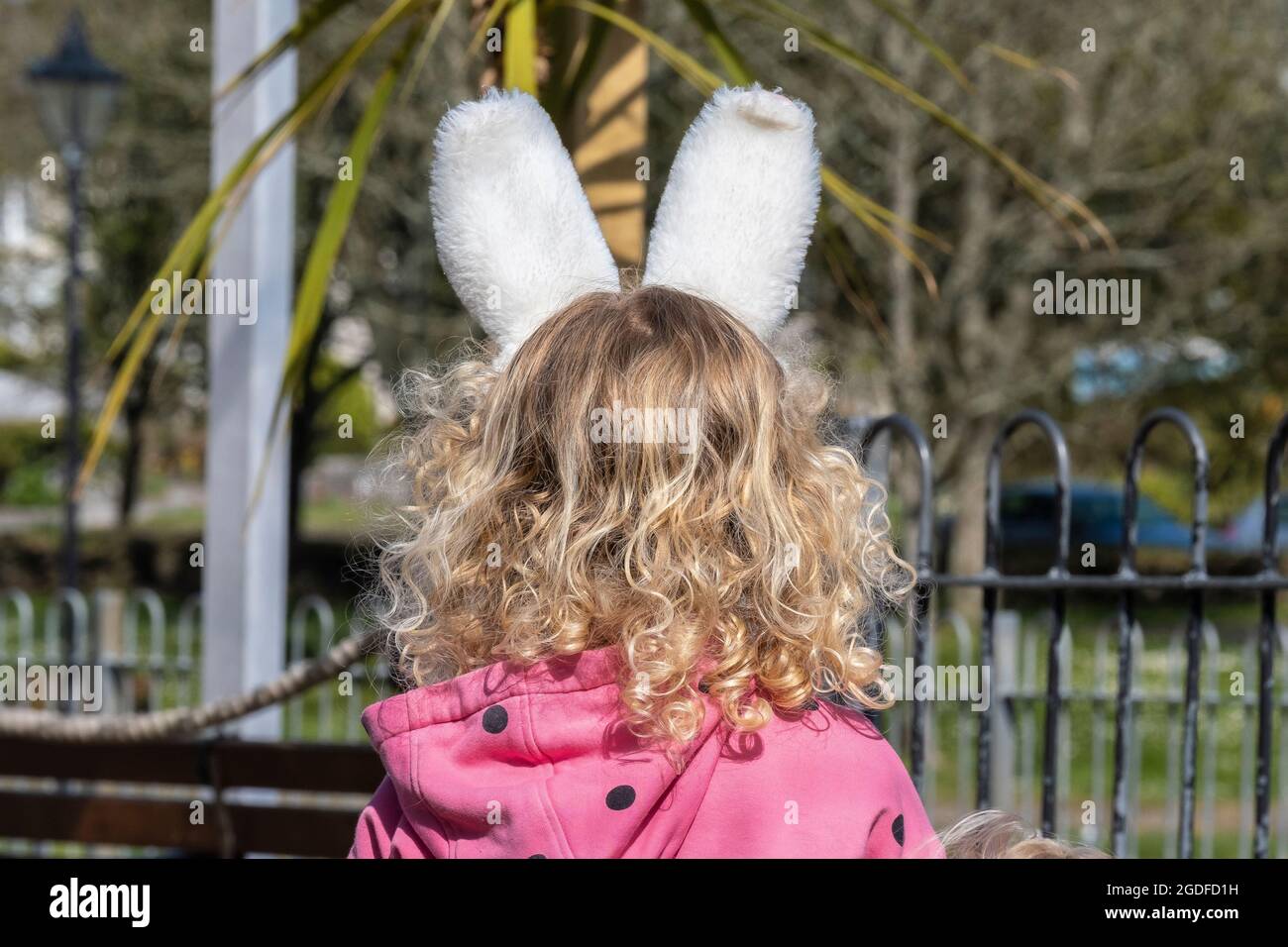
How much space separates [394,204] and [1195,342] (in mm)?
6049

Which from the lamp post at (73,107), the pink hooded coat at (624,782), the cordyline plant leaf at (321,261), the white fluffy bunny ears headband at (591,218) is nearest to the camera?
the pink hooded coat at (624,782)

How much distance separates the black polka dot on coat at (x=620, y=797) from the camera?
117 centimetres

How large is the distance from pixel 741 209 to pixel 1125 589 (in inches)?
46.2

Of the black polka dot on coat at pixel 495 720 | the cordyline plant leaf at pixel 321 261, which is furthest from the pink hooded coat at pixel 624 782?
the cordyline plant leaf at pixel 321 261

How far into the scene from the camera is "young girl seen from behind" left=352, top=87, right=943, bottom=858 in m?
1.18

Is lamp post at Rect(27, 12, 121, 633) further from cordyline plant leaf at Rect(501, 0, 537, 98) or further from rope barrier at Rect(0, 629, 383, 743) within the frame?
cordyline plant leaf at Rect(501, 0, 537, 98)

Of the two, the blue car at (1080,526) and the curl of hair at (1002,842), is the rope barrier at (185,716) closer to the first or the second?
the curl of hair at (1002,842)

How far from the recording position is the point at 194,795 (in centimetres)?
331

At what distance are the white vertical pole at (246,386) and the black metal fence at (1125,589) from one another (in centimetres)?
176

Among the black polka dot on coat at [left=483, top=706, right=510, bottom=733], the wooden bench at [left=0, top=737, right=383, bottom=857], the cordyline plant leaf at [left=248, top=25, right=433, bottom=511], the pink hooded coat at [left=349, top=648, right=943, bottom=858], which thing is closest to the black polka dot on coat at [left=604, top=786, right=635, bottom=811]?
the pink hooded coat at [left=349, top=648, right=943, bottom=858]

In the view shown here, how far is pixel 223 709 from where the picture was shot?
9.05 ft

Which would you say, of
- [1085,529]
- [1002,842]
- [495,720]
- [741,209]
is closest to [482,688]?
[495,720]

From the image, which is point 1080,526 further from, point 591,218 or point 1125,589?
point 591,218
